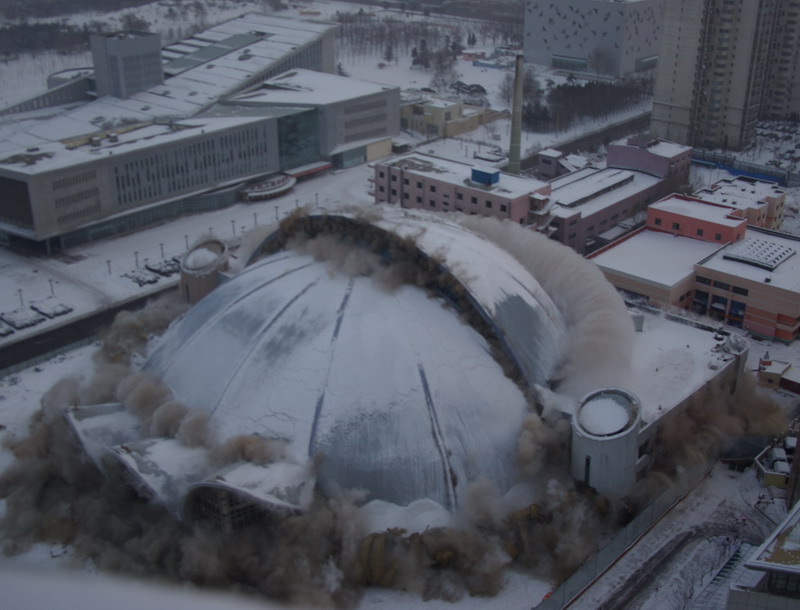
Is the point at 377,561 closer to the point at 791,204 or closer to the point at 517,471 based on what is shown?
the point at 517,471

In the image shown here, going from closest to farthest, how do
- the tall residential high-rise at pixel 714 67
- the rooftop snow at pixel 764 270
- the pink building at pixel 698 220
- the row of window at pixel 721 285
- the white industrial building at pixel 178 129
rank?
the rooftop snow at pixel 764 270 < the row of window at pixel 721 285 < the pink building at pixel 698 220 < the white industrial building at pixel 178 129 < the tall residential high-rise at pixel 714 67

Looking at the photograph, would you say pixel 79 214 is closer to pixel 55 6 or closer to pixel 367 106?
pixel 367 106

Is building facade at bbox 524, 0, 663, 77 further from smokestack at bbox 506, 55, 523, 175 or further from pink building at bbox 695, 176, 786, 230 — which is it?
pink building at bbox 695, 176, 786, 230

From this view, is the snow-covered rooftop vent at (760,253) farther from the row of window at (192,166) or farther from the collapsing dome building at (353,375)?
the row of window at (192,166)

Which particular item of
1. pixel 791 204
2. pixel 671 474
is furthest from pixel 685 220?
pixel 671 474

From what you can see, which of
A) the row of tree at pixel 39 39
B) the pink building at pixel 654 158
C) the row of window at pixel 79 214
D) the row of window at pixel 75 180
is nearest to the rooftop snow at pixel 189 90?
the row of window at pixel 75 180

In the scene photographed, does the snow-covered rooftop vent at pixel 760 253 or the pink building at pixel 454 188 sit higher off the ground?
the pink building at pixel 454 188

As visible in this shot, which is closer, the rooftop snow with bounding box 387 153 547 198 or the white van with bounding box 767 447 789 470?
the white van with bounding box 767 447 789 470

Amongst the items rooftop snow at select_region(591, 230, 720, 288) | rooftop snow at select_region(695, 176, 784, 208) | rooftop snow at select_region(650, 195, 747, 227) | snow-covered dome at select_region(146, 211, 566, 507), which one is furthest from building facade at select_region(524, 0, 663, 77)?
snow-covered dome at select_region(146, 211, 566, 507)
